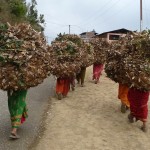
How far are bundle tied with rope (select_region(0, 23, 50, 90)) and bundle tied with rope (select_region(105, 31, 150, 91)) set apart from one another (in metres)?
2.22

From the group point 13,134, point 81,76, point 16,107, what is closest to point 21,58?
point 16,107

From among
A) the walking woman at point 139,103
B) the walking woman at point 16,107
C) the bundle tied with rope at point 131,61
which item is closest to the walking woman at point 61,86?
the bundle tied with rope at point 131,61

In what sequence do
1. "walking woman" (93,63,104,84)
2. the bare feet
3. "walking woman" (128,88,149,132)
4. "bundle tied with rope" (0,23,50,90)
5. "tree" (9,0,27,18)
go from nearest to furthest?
"bundle tied with rope" (0,23,50,90), the bare feet, "walking woman" (128,88,149,132), "walking woman" (93,63,104,84), "tree" (9,0,27,18)

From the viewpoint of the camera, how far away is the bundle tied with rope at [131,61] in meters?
10.1

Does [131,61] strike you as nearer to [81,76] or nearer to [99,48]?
[81,76]

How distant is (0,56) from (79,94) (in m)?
7.45

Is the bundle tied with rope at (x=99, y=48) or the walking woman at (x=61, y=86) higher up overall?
the bundle tied with rope at (x=99, y=48)

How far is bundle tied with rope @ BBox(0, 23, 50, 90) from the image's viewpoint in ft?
27.5

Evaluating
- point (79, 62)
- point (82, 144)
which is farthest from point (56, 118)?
point (79, 62)

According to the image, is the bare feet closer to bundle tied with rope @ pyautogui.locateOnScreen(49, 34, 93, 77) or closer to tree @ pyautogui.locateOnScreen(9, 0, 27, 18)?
bundle tied with rope @ pyautogui.locateOnScreen(49, 34, 93, 77)

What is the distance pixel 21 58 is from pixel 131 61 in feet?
10.2

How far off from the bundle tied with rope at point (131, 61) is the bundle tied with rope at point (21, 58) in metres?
2.22

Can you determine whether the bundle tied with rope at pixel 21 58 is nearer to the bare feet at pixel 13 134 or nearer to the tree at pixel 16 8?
the bare feet at pixel 13 134

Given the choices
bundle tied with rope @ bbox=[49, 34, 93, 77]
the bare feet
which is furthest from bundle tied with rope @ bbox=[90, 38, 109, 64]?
the bare feet
